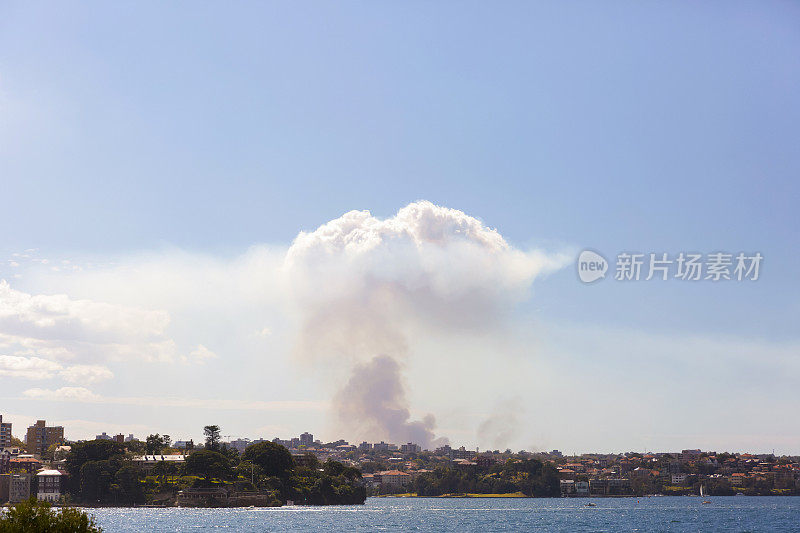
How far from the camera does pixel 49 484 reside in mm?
178625

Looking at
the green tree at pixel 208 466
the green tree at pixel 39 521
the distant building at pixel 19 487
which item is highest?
the green tree at pixel 39 521

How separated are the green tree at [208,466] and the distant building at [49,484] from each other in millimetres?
27018

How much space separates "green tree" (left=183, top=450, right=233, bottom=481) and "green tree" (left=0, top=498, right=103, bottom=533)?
156 m

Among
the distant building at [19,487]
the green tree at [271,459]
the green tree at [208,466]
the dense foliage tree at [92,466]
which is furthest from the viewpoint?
the green tree at [271,459]

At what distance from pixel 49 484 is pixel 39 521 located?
539 feet

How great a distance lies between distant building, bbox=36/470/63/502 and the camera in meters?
176

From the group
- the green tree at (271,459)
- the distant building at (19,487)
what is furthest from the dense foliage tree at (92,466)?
the green tree at (271,459)

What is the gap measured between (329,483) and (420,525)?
7199 centimetres

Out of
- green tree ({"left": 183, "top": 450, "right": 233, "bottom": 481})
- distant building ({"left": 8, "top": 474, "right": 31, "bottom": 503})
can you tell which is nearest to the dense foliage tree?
distant building ({"left": 8, "top": 474, "right": 31, "bottom": 503})

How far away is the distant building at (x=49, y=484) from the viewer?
6948 inches

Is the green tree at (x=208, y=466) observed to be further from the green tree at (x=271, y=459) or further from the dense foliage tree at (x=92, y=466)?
the dense foliage tree at (x=92, y=466)

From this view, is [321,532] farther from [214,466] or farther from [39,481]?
[39,481]

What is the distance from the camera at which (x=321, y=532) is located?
10806 cm

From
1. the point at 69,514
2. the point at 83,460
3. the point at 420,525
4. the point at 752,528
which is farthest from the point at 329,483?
the point at 69,514
